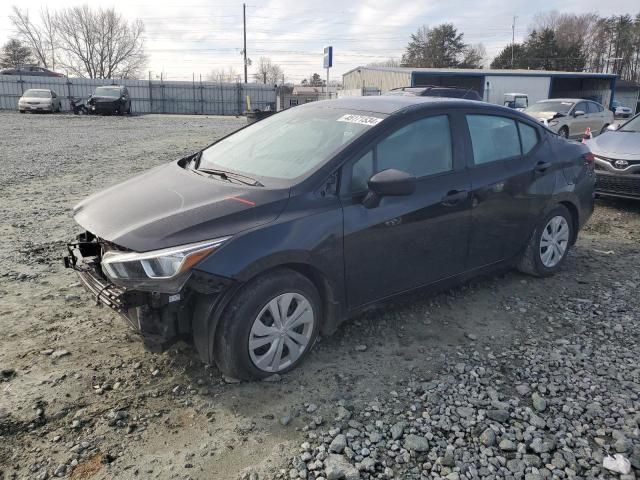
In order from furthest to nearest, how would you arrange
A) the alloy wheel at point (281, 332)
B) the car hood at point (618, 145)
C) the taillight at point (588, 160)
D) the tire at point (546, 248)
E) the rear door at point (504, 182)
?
the car hood at point (618, 145), the taillight at point (588, 160), the tire at point (546, 248), the rear door at point (504, 182), the alloy wheel at point (281, 332)

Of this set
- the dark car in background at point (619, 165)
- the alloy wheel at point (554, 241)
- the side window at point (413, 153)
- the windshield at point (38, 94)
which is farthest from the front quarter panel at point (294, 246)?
the windshield at point (38, 94)

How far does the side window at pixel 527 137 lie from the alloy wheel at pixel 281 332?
2623 mm

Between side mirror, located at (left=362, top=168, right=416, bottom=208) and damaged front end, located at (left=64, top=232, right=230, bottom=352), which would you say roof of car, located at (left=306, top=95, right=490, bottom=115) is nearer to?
side mirror, located at (left=362, top=168, right=416, bottom=208)

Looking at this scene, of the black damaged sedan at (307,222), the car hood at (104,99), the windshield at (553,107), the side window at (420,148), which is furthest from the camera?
the car hood at (104,99)

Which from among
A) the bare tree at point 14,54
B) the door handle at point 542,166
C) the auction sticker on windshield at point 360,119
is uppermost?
the bare tree at point 14,54

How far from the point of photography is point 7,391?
3012 mm

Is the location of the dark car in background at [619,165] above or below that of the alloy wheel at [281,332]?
above

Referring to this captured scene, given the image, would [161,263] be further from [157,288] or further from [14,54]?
[14,54]

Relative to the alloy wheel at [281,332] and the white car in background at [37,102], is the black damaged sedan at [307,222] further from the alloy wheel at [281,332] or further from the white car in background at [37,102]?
the white car in background at [37,102]

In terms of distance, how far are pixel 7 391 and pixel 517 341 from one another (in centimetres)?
331

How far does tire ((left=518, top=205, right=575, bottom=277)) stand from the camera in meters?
4.74

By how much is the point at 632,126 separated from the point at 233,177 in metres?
7.72

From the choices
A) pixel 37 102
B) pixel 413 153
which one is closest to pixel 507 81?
pixel 37 102

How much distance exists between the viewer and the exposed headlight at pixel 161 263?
2.78 metres
